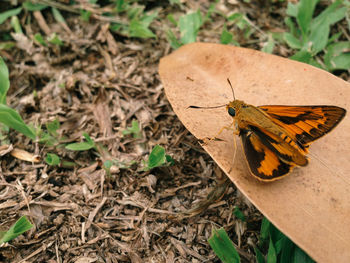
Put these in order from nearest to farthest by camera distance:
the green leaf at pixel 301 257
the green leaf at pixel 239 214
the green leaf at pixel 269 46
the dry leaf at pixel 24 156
→ the green leaf at pixel 301 257
the green leaf at pixel 239 214
the dry leaf at pixel 24 156
the green leaf at pixel 269 46

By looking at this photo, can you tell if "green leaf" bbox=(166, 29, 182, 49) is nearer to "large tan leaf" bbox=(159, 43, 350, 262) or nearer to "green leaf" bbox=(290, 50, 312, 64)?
"large tan leaf" bbox=(159, 43, 350, 262)

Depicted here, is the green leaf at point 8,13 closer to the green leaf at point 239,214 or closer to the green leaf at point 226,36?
the green leaf at point 226,36

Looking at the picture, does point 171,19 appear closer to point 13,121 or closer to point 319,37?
point 319,37

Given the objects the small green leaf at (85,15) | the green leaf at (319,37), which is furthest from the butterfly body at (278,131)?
the small green leaf at (85,15)

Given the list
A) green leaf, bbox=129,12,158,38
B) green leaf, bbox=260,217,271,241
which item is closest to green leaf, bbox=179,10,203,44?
green leaf, bbox=129,12,158,38

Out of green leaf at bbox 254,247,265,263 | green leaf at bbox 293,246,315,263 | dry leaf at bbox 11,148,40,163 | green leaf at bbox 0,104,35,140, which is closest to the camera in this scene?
green leaf at bbox 293,246,315,263

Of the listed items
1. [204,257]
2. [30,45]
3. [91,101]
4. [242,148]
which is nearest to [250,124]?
[242,148]

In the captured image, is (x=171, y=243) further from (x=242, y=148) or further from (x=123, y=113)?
(x=123, y=113)
